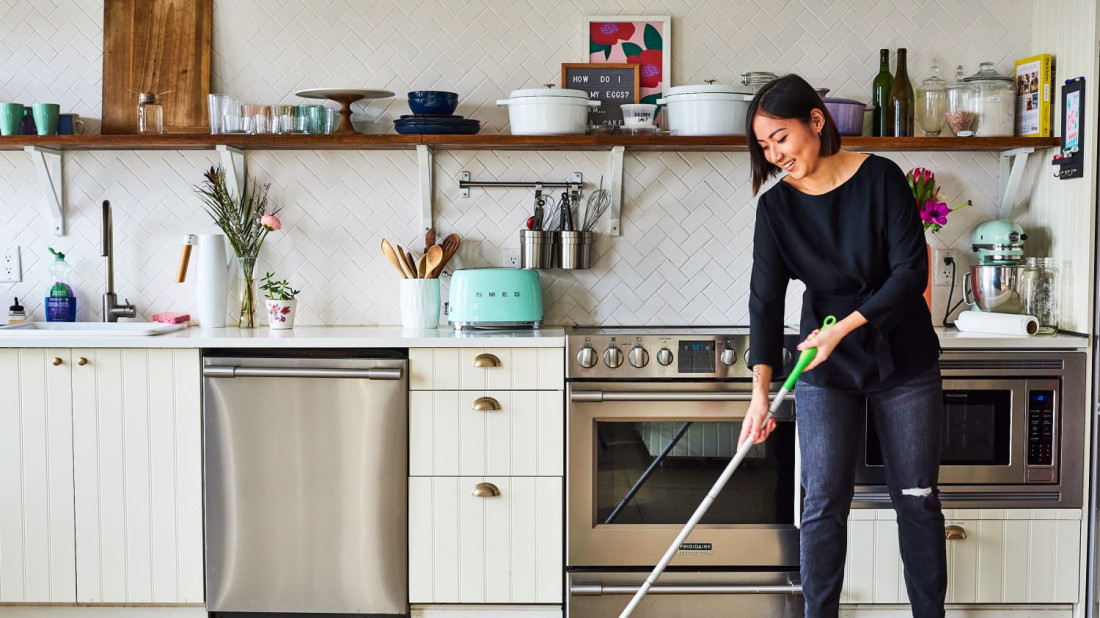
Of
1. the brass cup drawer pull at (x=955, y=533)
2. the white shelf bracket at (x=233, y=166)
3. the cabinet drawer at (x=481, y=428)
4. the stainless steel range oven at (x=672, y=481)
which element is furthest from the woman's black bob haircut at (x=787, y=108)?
the white shelf bracket at (x=233, y=166)

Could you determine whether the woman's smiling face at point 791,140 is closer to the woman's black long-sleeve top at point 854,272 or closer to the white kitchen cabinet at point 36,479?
the woman's black long-sleeve top at point 854,272

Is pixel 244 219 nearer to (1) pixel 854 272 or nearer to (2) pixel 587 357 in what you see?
(2) pixel 587 357

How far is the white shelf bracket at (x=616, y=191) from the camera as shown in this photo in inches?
124

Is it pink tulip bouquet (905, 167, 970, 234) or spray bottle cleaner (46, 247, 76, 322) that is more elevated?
pink tulip bouquet (905, 167, 970, 234)

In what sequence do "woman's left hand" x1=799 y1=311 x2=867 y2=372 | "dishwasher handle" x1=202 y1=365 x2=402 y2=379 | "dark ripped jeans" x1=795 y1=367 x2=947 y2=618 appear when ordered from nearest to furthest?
"woman's left hand" x1=799 y1=311 x2=867 y2=372, "dark ripped jeans" x1=795 y1=367 x2=947 y2=618, "dishwasher handle" x1=202 y1=365 x2=402 y2=379

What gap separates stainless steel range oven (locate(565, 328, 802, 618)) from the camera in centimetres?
280

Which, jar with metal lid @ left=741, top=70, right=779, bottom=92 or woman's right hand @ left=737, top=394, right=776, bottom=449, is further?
jar with metal lid @ left=741, top=70, right=779, bottom=92

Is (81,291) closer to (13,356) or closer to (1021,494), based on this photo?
(13,356)

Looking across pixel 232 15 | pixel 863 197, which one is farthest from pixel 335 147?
pixel 863 197

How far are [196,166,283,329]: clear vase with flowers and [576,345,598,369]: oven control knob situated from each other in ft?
3.60

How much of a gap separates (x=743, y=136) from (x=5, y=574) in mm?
2489

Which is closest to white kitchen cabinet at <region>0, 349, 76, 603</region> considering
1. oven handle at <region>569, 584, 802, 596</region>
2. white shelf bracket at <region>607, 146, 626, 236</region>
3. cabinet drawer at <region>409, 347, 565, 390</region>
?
cabinet drawer at <region>409, 347, 565, 390</region>

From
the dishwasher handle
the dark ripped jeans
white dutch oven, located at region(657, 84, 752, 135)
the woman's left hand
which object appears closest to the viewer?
the woman's left hand

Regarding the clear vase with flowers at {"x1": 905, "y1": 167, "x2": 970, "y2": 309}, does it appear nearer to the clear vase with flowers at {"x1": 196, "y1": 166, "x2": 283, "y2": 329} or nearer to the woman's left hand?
the woman's left hand
